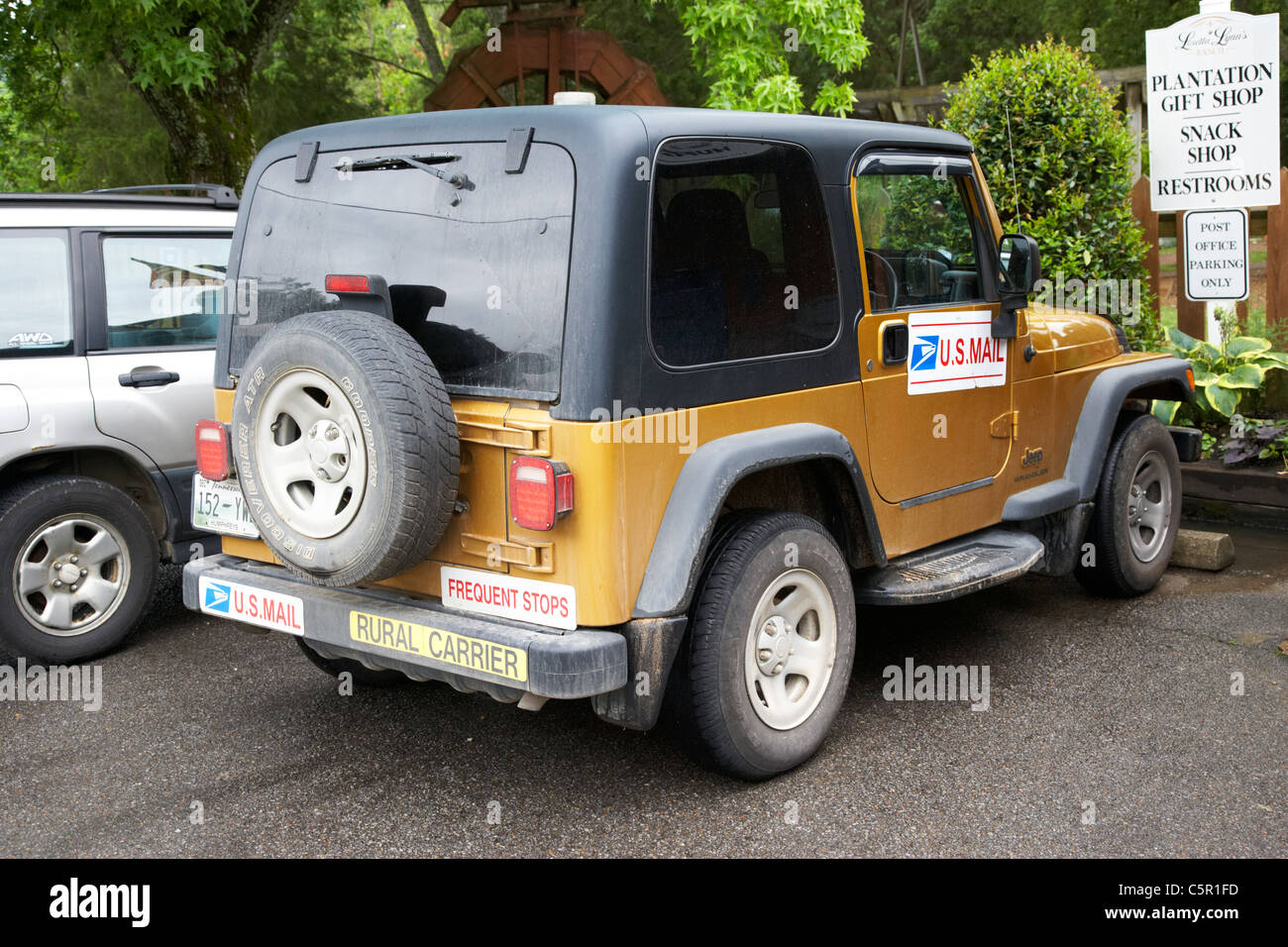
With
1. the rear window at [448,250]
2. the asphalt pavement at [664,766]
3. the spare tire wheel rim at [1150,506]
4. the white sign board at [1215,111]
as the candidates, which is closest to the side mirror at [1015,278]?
the spare tire wheel rim at [1150,506]

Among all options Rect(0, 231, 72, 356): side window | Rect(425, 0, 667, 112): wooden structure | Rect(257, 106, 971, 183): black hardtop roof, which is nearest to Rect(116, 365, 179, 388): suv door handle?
Rect(0, 231, 72, 356): side window

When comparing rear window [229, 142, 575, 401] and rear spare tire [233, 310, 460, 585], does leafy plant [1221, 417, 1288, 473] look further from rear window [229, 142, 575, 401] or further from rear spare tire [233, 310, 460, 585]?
rear spare tire [233, 310, 460, 585]

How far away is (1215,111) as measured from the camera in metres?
7.57

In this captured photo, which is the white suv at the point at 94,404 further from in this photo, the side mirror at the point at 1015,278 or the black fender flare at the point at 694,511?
the side mirror at the point at 1015,278

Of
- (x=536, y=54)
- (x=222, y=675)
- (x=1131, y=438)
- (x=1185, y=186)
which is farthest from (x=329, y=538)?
(x=536, y=54)

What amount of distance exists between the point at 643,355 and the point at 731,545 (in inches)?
26.7

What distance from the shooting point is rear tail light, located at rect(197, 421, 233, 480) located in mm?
4117

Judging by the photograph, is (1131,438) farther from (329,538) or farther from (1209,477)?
(329,538)

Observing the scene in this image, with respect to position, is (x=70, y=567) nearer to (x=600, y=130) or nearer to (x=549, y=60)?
(x=600, y=130)

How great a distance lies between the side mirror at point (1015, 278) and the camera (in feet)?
15.9

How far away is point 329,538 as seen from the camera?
3.44 m

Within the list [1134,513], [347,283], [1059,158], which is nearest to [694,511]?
[347,283]

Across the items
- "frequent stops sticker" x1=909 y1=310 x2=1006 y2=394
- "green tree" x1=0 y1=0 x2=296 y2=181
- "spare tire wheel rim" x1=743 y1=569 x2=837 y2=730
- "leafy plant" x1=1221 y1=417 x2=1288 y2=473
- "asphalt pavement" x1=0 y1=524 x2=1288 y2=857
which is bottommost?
"asphalt pavement" x1=0 y1=524 x2=1288 y2=857

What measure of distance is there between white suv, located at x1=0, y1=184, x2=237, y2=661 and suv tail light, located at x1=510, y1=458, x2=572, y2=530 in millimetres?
2464
